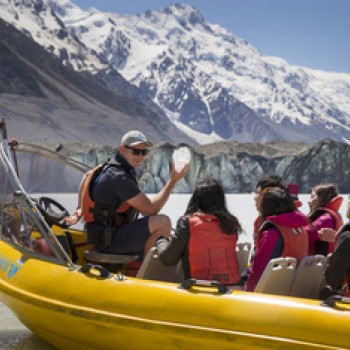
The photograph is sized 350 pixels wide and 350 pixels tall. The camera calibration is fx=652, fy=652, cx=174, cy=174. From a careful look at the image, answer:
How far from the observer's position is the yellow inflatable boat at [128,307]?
347cm

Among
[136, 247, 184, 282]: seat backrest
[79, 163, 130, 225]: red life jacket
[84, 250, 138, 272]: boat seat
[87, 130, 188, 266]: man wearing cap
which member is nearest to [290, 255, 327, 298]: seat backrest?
[136, 247, 184, 282]: seat backrest

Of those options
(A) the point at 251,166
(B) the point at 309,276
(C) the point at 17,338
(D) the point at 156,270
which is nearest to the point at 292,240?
(B) the point at 309,276

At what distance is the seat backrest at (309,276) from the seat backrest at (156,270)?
1.00 m

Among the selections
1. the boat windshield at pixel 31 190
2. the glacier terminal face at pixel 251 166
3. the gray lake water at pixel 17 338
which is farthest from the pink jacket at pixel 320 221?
the glacier terminal face at pixel 251 166

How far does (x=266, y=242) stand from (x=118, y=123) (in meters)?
158

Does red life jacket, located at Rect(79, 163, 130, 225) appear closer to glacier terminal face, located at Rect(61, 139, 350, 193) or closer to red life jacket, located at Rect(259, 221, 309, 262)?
red life jacket, located at Rect(259, 221, 309, 262)

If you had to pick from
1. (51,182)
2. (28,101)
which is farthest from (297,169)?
(28,101)

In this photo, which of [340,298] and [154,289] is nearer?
[340,298]

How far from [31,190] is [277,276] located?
3.38m

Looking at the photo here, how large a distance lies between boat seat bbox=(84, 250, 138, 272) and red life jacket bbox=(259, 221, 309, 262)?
1303 millimetres

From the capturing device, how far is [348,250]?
3484 mm

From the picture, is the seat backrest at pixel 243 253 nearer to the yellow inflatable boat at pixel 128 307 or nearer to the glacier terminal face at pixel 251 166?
the yellow inflatable boat at pixel 128 307

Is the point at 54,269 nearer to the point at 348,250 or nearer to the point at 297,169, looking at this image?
the point at 348,250

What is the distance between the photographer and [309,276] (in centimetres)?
401
